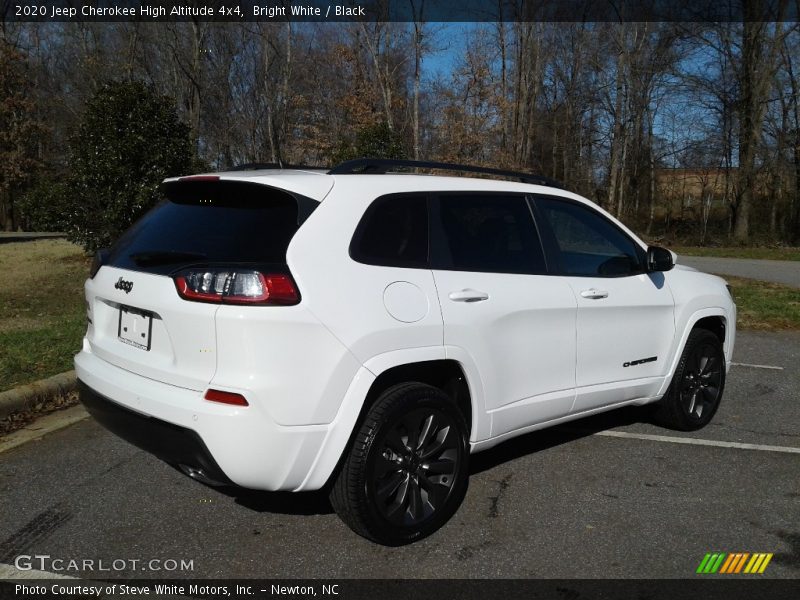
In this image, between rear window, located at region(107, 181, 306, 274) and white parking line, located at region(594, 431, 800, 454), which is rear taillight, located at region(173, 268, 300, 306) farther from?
white parking line, located at region(594, 431, 800, 454)

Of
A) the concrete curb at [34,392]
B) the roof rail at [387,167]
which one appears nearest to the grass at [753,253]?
the roof rail at [387,167]

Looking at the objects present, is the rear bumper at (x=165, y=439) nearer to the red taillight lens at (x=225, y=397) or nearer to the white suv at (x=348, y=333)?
the white suv at (x=348, y=333)

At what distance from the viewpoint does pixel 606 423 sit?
17.6 ft

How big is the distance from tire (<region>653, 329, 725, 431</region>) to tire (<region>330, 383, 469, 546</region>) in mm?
2077

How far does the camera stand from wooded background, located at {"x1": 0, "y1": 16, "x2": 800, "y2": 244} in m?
29.5

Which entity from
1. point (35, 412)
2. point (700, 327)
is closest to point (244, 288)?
point (35, 412)

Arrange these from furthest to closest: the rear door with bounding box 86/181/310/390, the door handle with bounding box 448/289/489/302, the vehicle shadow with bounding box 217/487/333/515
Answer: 1. the vehicle shadow with bounding box 217/487/333/515
2. the door handle with bounding box 448/289/489/302
3. the rear door with bounding box 86/181/310/390

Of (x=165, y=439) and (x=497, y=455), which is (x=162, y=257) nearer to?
(x=165, y=439)

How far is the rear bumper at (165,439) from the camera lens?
2.95 meters

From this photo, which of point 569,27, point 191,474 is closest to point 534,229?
point 191,474

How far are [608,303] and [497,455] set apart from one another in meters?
1.23

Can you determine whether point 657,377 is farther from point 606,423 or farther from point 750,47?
point 750,47

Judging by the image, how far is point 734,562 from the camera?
322 centimetres

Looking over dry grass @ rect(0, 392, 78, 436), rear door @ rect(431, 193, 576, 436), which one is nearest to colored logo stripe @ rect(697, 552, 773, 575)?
rear door @ rect(431, 193, 576, 436)
